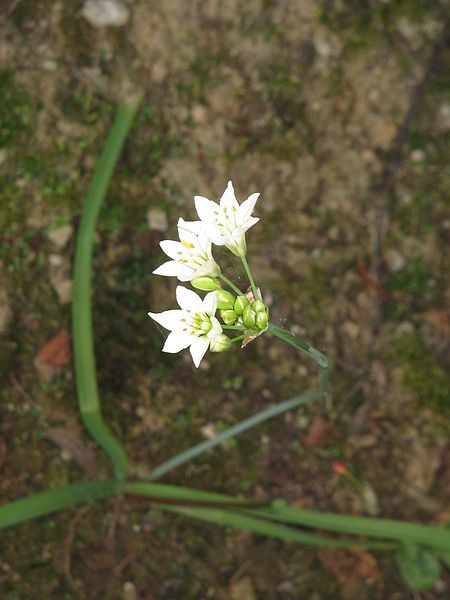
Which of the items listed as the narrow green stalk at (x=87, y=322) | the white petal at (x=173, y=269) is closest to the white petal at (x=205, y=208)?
the white petal at (x=173, y=269)

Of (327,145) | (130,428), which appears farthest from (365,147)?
(130,428)

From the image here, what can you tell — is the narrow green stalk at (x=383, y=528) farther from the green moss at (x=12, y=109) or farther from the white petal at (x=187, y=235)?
the green moss at (x=12, y=109)

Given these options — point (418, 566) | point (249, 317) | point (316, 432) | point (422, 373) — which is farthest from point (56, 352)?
point (418, 566)

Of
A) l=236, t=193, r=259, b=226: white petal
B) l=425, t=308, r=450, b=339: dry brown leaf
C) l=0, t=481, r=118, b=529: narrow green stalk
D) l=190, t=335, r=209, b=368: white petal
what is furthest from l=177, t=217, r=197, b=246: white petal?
l=425, t=308, r=450, b=339: dry brown leaf

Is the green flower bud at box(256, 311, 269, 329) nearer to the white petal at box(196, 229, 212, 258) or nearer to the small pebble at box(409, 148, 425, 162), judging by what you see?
the white petal at box(196, 229, 212, 258)

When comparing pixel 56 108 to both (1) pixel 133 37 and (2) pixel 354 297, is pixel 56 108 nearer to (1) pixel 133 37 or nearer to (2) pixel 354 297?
(1) pixel 133 37

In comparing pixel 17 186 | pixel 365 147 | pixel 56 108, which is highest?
pixel 56 108

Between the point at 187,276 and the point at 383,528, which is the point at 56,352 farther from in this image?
the point at 383,528
